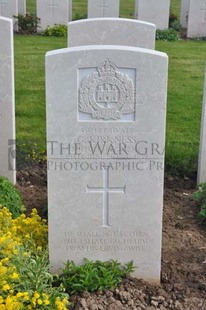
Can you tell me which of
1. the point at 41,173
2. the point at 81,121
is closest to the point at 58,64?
the point at 81,121

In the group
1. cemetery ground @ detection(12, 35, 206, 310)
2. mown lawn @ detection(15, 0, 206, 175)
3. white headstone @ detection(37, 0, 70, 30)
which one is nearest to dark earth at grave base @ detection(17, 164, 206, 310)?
cemetery ground @ detection(12, 35, 206, 310)

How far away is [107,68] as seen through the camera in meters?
3.93

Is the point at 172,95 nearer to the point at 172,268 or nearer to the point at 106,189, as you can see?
the point at 172,268

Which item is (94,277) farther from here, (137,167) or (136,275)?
(137,167)

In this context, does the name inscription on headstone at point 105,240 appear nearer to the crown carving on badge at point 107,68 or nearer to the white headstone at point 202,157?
the crown carving on badge at point 107,68

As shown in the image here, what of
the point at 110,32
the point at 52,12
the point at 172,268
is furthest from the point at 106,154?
the point at 52,12

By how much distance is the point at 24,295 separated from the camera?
367 cm

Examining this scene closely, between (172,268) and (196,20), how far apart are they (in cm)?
1158

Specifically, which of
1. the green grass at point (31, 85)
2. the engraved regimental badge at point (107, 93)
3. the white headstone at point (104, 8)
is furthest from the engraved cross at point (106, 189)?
the white headstone at point (104, 8)

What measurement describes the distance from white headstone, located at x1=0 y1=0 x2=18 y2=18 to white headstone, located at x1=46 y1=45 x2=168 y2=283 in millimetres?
11603

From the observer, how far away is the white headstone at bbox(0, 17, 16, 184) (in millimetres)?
5676

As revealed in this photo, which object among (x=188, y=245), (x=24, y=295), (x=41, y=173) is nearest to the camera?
(x=24, y=295)

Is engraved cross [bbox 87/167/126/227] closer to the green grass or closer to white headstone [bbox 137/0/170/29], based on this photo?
the green grass

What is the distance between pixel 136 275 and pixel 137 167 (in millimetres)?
837
